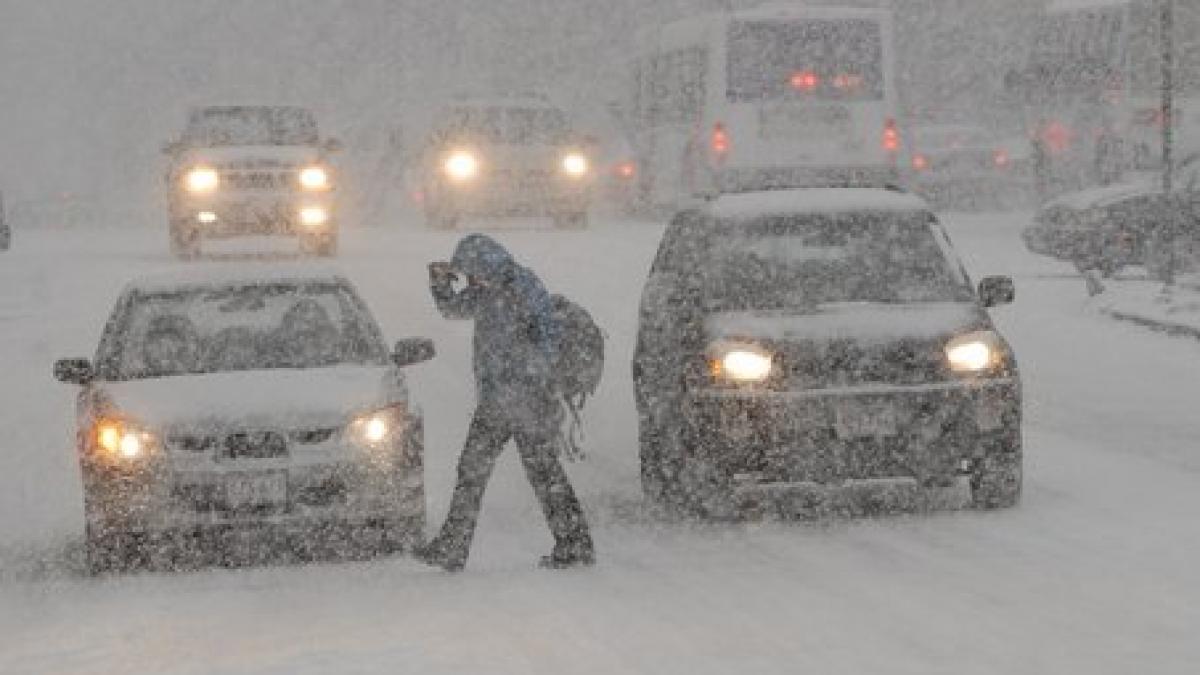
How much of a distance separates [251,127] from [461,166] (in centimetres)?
552

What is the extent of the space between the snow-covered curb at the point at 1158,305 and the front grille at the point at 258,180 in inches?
391

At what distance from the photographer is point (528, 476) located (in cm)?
1187

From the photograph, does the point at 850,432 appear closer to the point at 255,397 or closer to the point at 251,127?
the point at 255,397

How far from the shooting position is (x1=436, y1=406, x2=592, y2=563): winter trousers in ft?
38.8

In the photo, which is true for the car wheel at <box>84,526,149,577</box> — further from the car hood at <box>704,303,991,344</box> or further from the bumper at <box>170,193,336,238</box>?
the bumper at <box>170,193,336,238</box>

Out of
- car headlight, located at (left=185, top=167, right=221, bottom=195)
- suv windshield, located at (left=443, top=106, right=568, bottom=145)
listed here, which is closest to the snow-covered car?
car headlight, located at (left=185, top=167, right=221, bottom=195)

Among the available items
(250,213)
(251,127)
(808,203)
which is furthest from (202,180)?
(808,203)

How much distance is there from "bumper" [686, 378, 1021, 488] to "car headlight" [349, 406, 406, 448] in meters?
1.61

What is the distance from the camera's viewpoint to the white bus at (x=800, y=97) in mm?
38562

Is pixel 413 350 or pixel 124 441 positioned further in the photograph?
pixel 413 350

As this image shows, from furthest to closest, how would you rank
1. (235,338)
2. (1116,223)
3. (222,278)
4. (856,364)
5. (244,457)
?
1. (1116,223)
2. (222,278)
3. (235,338)
4. (856,364)
5. (244,457)

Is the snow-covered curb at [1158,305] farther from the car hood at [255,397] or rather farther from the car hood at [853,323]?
the car hood at [255,397]

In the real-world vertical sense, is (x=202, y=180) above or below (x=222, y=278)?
below

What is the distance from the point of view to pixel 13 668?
31.8 feet
